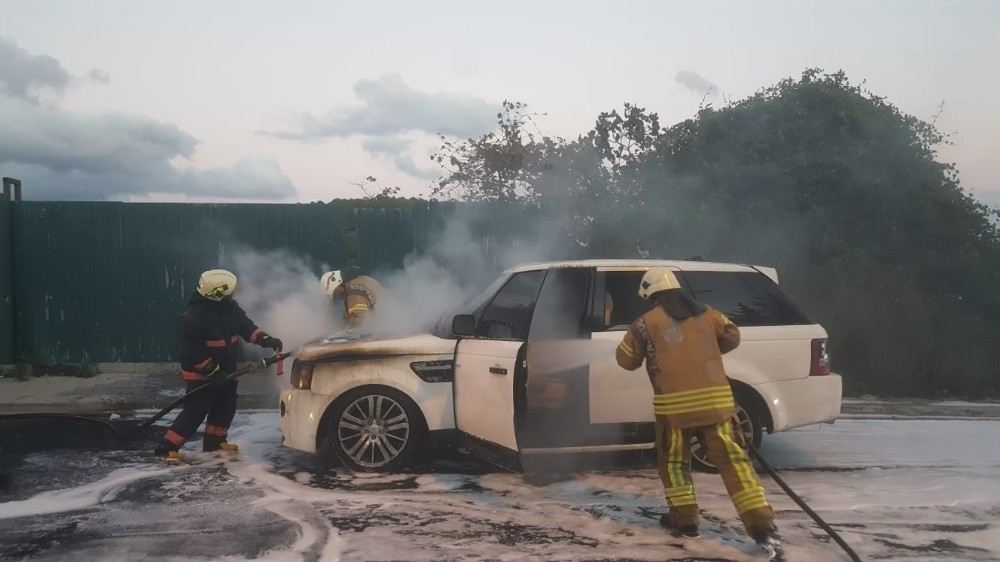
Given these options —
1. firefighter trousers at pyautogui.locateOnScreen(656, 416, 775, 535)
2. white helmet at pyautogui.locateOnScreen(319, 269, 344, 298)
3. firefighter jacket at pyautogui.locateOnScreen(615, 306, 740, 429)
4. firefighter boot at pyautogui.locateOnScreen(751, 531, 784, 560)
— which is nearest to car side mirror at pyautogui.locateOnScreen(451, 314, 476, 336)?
firefighter jacket at pyautogui.locateOnScreen(615, 306, 740, 429)

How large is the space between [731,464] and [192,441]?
5134 millimetres

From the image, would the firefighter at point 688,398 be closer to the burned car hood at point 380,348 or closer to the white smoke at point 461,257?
the burned car hood at point 380,348

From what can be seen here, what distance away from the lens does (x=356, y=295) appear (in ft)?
27.8

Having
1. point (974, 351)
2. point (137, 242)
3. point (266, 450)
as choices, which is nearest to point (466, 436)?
point (266, 450)

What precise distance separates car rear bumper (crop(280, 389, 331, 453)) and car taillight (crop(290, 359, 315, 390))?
0.15ft

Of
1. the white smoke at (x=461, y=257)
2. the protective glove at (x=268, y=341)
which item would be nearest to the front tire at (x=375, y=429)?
the protective glove at (x=268, y=341)

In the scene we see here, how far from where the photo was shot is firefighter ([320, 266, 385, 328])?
8.35 meters

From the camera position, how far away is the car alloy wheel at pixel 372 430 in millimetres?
6363

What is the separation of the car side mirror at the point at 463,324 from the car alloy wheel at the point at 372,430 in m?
0.81

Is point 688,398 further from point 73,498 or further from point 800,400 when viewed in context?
point 73,498

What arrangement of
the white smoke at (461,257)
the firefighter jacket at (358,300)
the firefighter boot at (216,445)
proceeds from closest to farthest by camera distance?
the firefighter boot at (216,445), the firefighter jacket at (358,300), the white smoke at (461,257)

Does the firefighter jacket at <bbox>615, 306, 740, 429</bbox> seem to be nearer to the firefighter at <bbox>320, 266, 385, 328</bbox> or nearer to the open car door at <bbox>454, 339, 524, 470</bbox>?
the open car door at <bbox>454, 339, 524, 470</bbox>

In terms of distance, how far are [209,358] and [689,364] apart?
13.7ft

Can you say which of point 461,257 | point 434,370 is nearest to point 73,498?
point 434,370
